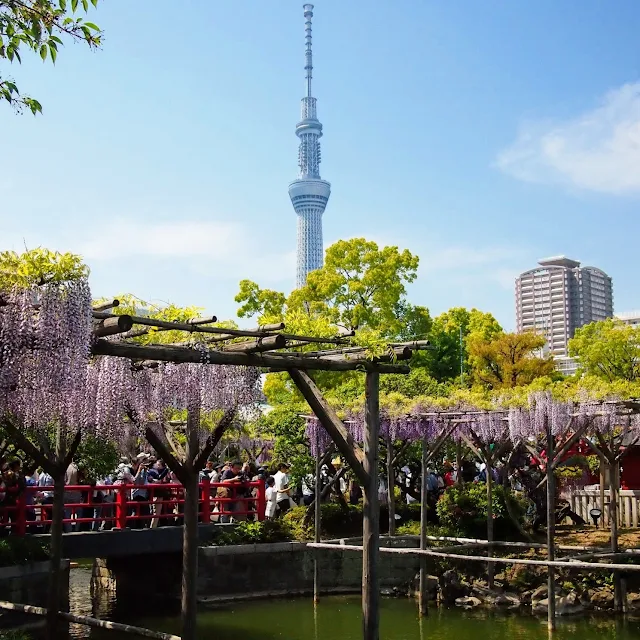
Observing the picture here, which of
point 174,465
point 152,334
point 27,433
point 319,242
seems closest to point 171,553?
point 27,433

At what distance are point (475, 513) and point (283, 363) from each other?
359 inches

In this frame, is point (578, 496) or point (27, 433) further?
point (578, 496)

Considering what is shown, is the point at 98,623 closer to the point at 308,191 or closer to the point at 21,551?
the point at 21,551

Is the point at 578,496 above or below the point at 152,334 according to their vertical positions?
below

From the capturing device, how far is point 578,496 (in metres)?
20.2

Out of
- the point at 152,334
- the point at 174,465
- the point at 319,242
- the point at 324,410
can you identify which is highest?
the point at 319,242

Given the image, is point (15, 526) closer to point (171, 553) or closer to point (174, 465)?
point (171, 553)

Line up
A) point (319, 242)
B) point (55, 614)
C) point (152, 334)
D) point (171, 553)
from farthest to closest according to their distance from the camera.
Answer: point (319, 242) < point (171, 553) < point (55, 614) < point (152, 334)

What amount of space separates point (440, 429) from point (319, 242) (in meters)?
114

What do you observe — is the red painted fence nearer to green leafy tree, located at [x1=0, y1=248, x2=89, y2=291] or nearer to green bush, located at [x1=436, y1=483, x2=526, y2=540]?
green bush, located at [x1=436, y1=483, x2=526, y2=540]

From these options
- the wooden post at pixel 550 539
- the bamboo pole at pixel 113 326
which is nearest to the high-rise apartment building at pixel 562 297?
the wooden post at pixel 550 539

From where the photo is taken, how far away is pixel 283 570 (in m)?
16.7

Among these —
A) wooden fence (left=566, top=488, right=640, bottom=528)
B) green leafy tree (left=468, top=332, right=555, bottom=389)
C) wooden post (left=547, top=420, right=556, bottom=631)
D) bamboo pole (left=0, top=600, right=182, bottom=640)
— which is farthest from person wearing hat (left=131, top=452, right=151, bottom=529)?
green leafy tree (left=468, top=332, right=555, bottom=389)

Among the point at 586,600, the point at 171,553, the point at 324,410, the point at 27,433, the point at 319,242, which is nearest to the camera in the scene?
the point at 324,410
